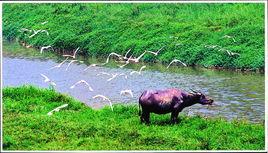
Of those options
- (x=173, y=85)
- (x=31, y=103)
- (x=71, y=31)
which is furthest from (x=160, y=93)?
(x=71, y=31)

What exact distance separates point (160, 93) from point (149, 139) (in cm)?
156

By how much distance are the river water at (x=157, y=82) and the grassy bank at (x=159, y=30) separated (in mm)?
972

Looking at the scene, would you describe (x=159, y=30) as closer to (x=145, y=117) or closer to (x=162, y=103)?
(x=162, y=103)

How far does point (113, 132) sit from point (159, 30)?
15.5 metres

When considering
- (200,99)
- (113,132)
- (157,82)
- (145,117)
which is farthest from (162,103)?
(157,82)

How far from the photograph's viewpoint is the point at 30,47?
28.2 meters

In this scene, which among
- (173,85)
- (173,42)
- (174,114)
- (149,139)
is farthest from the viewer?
(173,42)

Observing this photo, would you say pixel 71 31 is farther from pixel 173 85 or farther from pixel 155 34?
pixel 173 85

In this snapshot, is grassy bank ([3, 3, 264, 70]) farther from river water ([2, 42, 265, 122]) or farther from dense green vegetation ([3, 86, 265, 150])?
dense green vegetation ([3, 86, 265, 150])

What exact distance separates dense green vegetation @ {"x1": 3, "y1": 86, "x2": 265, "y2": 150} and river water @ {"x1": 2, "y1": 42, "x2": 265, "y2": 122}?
2.48 meters

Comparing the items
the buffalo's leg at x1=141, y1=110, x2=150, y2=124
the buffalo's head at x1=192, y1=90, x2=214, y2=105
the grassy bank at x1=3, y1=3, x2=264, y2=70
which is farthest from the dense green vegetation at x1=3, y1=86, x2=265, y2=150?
the grassy bank at x1=3, y1=3, x2=264, y2=70

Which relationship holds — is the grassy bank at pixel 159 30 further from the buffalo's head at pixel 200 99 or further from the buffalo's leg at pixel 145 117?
the buffalo's leg at pixel 145 117

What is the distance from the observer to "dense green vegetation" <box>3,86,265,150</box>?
10.1 m

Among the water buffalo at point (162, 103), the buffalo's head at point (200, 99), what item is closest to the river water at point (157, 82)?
the buffalo's head at point (200, 99)
